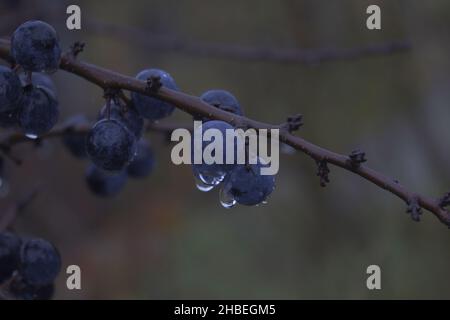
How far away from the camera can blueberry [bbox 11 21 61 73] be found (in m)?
1.24

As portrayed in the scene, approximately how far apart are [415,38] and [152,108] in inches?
77.6

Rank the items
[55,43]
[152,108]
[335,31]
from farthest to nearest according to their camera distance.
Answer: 1. [335,31]
2. [152,108]
3. [55,43]

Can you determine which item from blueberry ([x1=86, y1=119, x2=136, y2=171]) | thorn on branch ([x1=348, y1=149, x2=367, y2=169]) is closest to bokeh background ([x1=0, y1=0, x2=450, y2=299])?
blueberry ([x1=86, y1=119, x2=136, y2=171])

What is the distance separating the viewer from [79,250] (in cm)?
463

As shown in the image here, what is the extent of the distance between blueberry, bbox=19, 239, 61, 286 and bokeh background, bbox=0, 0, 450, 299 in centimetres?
72

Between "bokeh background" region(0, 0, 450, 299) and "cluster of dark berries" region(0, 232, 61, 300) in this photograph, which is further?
"bokeh background" region(0, 0, 450, 299)

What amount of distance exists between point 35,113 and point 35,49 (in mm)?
151

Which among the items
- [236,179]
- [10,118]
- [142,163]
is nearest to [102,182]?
[142,163]

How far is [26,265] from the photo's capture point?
4.93 ft

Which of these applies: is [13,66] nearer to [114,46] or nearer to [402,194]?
[402,194]

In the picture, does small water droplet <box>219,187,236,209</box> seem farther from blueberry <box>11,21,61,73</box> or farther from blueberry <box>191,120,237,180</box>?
blueberry <box>11,21,61,73</box>

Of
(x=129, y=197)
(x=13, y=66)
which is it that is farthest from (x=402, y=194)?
(x=129, y=197)

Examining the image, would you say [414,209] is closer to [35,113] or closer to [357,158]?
[357,158]
